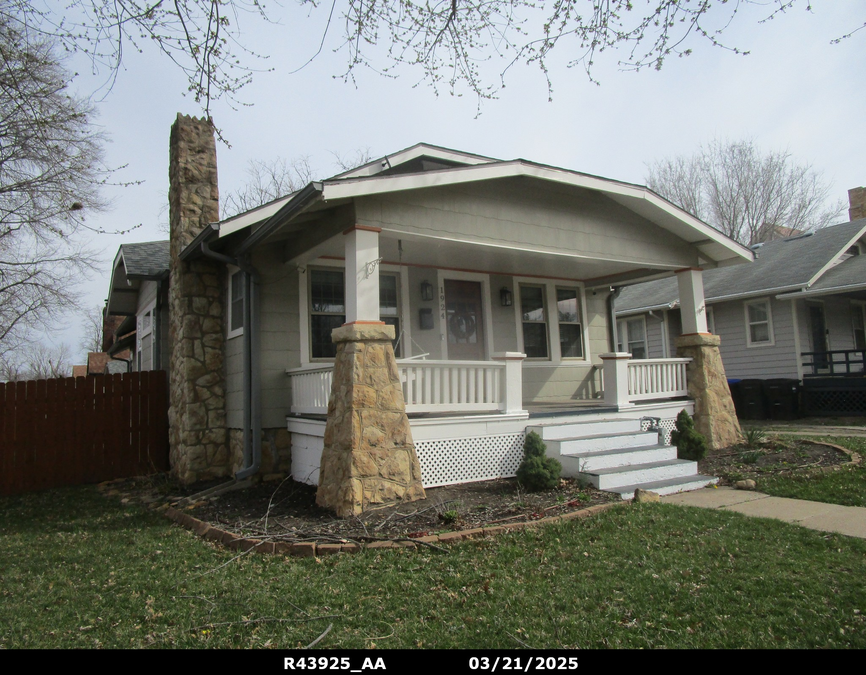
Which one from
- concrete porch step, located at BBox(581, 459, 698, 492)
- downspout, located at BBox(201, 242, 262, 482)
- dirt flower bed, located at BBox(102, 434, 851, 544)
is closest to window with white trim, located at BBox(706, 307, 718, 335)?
dirt flower bed, located at BBox(102, 434, 851, 544)

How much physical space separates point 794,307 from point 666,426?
7.95m

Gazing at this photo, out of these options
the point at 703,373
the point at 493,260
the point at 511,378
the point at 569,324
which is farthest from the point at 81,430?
the point at 703,373

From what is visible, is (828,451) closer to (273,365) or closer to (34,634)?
(273,365)

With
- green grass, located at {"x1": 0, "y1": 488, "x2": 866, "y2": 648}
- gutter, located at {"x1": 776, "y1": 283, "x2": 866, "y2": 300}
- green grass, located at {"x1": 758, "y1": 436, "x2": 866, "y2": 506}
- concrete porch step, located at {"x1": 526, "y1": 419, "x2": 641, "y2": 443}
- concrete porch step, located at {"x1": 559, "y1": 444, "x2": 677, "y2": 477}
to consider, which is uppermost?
gutter, located at {"x1": 776, "y1": 283, "x2": 866, "y2": 300}

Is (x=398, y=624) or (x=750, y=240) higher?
(x=750, y=240)

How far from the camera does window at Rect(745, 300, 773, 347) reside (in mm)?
15219

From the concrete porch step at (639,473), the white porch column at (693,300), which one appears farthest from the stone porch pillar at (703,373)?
the concrete porch step at (639,473)

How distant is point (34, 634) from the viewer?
336 cm

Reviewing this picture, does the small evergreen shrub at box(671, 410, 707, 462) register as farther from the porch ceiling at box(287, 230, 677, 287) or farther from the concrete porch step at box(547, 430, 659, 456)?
the porch ceiling at box(287, 230, 677, 287)

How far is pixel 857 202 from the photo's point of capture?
18766 mm

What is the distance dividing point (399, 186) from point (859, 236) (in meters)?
14.6

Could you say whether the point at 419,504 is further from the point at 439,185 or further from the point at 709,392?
the point at 709,392

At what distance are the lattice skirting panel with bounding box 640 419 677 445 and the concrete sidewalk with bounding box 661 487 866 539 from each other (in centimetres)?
186

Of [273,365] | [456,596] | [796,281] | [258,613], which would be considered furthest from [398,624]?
[796,281]
